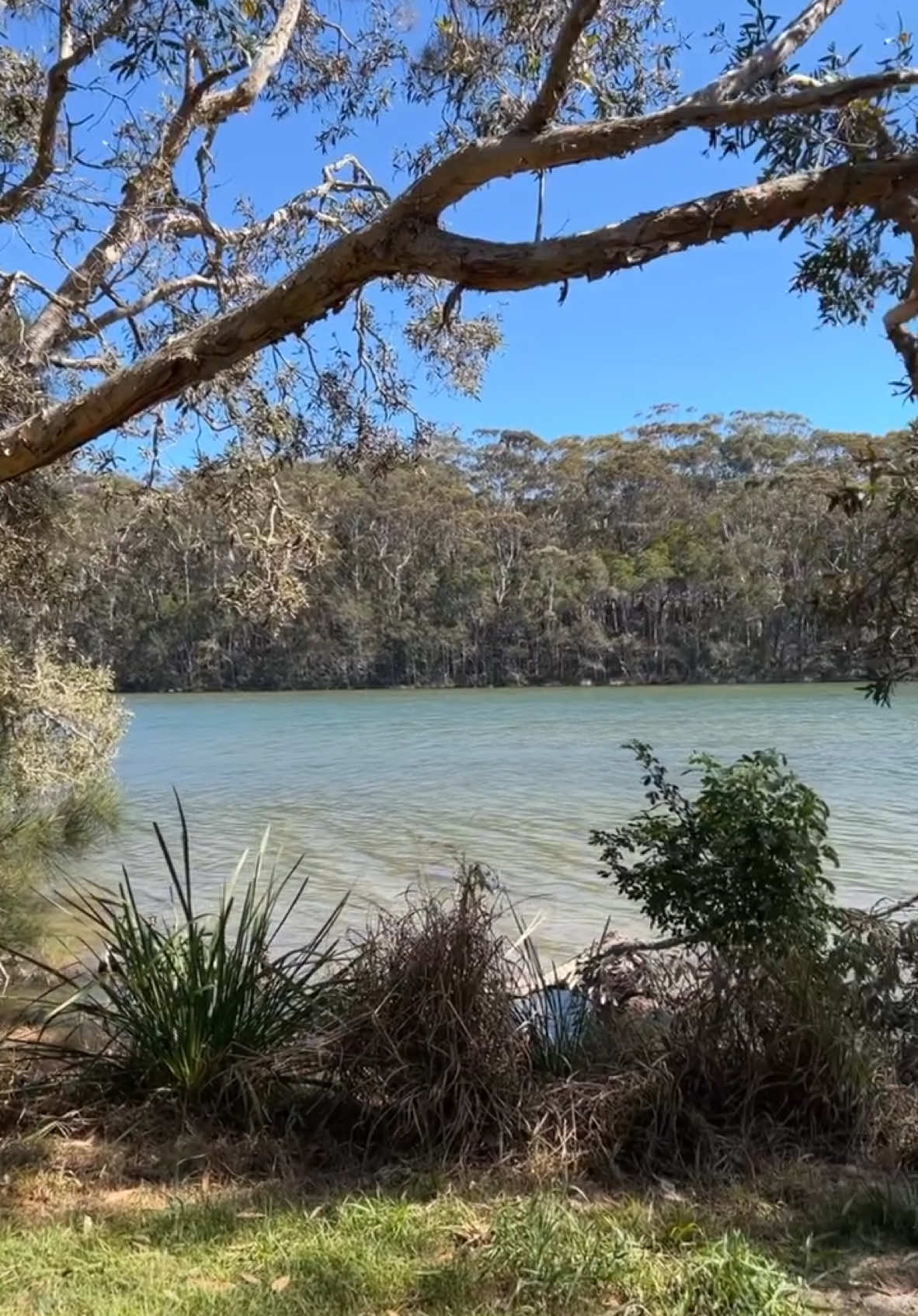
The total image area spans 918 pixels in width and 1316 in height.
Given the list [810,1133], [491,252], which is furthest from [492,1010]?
[491,252]

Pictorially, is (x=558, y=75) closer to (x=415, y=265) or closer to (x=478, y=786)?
(x=415, y=265)

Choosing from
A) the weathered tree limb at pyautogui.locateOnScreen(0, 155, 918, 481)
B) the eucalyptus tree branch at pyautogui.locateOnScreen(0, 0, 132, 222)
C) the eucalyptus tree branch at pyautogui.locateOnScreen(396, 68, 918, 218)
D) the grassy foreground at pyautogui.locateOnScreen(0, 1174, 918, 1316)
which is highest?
the eucalyptus tree branch at pyautogui.locateOnScreen(0, 0, 132, 222)

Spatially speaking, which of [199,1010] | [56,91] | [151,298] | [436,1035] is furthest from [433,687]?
[436,1035]

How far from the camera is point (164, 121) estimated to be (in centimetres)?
682

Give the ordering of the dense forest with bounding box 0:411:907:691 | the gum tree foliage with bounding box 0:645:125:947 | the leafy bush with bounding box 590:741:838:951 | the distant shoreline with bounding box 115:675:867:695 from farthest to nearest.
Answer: the distant shoreline with bounding box 115:675:867:695 < the dense forest with bounding box 0:411:907:691 < the gum tree foliage with bounding box 0:645:125:947 < the leafy bush with bounding box 590:741:838:951

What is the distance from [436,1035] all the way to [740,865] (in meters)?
1.26

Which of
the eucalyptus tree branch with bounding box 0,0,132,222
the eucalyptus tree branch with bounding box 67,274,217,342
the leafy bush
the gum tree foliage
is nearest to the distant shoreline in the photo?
the gum tree foliage

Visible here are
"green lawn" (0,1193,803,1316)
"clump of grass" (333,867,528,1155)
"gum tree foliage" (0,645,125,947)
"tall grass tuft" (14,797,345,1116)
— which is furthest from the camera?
"gum tree foliage" (0,645,125,947)

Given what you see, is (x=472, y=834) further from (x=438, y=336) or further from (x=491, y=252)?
(x=491, y=252)

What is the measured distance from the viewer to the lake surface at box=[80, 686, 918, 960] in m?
10.8

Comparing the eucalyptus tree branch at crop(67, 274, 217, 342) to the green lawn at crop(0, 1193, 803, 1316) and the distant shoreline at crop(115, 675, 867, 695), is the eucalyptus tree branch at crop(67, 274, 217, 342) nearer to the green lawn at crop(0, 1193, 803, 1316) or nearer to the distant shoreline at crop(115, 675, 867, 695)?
the green lawn at crop(0, 1193, 803, 1316)

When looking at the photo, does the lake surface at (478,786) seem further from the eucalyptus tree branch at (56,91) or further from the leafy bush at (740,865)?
the eucalyptus tree branch at (56,91)

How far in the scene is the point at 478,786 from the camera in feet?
61.2

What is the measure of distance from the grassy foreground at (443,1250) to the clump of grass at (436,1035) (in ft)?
0.96
